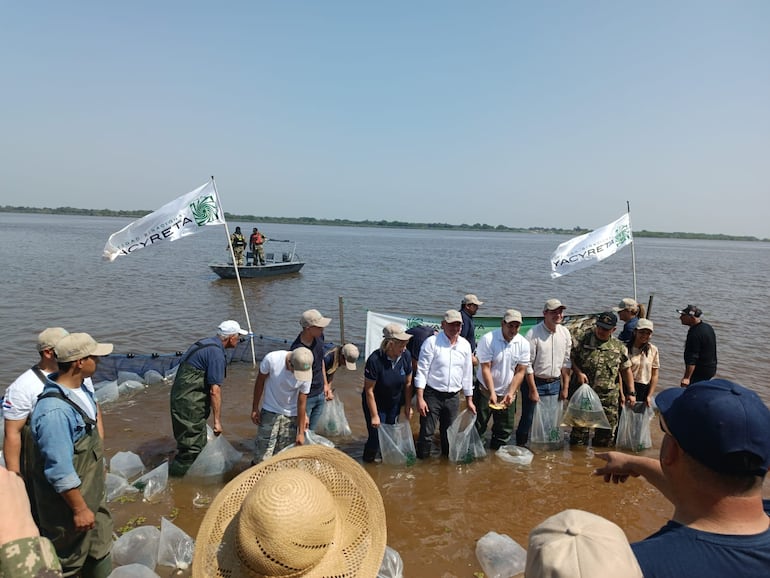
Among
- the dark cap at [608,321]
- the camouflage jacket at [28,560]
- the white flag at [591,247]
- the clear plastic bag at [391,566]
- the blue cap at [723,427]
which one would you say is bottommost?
the clear plastic bag at [391,566]

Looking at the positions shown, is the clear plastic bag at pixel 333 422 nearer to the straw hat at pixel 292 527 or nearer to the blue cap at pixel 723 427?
the straw hat at pixel 292 527

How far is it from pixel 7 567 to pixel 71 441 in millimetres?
1567

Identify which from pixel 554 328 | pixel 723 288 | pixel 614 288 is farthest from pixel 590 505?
pixel 723 288

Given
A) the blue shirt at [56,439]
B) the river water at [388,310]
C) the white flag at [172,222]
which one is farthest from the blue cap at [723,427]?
the white flag at [172,222]

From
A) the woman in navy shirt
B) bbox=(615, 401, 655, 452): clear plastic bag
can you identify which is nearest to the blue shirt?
the woman in navy shirt

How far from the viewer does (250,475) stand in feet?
6.68

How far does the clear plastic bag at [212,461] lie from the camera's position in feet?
14.9

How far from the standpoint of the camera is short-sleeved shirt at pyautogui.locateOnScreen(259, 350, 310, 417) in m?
4.19

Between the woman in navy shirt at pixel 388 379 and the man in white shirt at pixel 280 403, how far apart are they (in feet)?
2.22

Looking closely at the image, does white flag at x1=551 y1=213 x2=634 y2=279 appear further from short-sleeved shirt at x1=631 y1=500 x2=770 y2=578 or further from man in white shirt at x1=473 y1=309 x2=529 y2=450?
short-sleeved shirt at x1=631 y1=500 x2=770 y2=578

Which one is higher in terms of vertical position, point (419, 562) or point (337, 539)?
point (337, 539)

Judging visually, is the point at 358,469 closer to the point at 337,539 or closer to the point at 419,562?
the point at 337,539

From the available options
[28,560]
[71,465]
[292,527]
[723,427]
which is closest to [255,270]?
[71,465]

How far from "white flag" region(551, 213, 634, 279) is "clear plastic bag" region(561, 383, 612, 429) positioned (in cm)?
343
